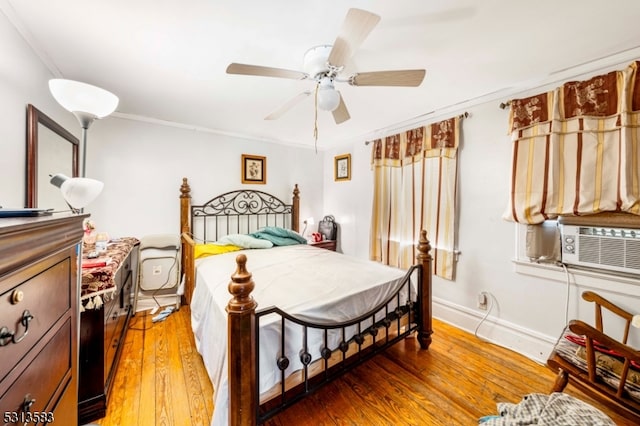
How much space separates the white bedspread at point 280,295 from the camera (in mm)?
1255

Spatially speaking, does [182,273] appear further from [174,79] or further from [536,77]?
[536,77]

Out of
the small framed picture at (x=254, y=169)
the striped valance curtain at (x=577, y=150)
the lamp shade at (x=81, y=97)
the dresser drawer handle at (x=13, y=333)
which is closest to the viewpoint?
the dresser drawer handle at (x=13, y=333)

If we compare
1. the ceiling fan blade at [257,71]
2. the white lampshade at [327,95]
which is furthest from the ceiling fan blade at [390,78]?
the ceiling fan blade at [257,71]

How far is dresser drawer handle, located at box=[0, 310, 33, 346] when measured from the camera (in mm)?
500

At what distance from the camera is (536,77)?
6.47 feet

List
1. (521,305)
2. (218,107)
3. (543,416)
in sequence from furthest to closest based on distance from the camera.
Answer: (218,107)
(521,305)
(543,416)

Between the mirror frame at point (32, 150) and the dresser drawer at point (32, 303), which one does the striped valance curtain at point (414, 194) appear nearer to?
the dresser drawer at point (32, 303)

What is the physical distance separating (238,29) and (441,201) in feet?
7.70

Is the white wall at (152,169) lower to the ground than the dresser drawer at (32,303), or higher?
higher

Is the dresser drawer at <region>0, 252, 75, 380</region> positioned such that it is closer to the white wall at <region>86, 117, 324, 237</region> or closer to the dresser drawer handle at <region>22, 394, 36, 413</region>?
the dresser drawer handle at <region>22, 394, 36, 413</region>

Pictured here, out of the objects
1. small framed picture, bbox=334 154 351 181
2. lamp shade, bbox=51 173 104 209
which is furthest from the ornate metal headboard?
lamp shade, bbox=51 173 104 209

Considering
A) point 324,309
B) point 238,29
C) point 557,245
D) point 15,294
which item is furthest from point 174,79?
point 557,245

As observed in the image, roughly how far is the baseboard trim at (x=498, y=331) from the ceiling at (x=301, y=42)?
6.80 feet

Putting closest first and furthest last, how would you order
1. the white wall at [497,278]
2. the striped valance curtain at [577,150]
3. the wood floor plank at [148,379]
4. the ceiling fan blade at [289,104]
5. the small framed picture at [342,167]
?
the wood floor plank at [148,379]
the striped valance curtain at [577,150]
the ceiling fan blade at [289,104]
the white wall at [497,278]
the small framed picture at [342,167]
